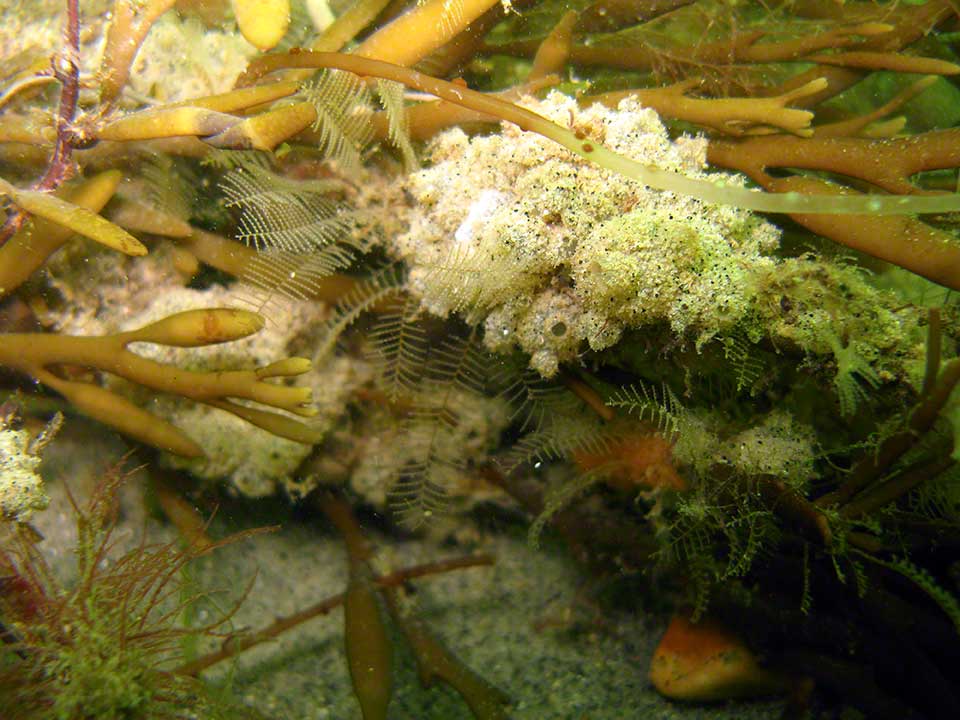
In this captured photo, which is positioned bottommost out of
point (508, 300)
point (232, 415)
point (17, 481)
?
point (232, 415)

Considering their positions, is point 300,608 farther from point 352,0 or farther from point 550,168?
point 352,0

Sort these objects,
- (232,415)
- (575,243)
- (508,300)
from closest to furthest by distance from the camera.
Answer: (575,243) → (508,300) → (232,415)

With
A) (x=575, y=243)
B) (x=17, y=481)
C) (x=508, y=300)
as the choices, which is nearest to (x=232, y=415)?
(x=17, y=481)

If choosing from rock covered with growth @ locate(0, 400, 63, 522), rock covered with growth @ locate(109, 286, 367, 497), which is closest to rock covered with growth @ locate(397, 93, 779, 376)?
rock covered with growth @ locate(109, 286, 367, 497)

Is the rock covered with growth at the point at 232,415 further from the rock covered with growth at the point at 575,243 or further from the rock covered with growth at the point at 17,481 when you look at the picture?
the rock covered with growth at the point at 575,243

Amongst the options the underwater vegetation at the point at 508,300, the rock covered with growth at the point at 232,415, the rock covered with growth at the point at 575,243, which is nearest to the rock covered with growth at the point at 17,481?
the underwater vegetation at the point at 508,300

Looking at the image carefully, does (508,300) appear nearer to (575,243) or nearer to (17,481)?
(575,243)

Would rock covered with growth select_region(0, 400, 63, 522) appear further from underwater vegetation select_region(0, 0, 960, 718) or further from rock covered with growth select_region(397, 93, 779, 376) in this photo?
rock covered with growth select_region(397, 93, 779, 376)
